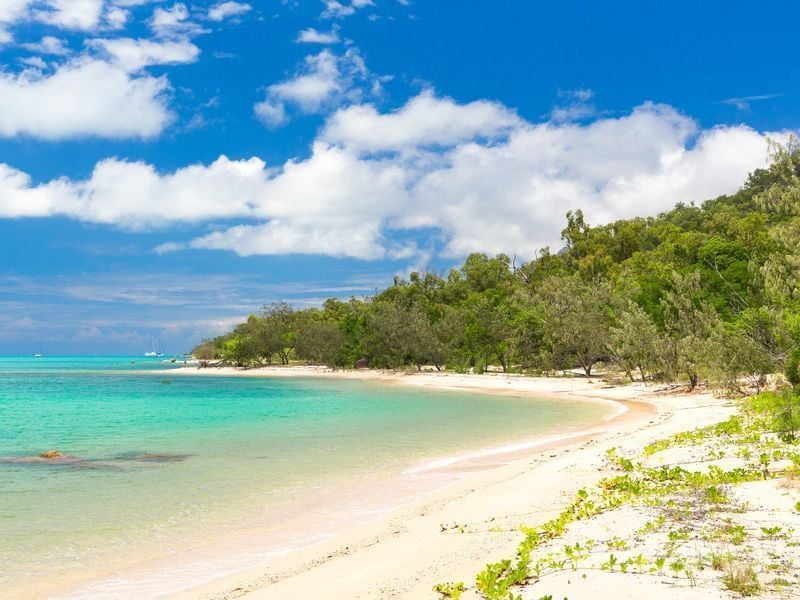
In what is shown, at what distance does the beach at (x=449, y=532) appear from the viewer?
Answer: 916 cm

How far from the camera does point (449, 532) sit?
11609 millimetres

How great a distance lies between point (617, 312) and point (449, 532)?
50.7 metres

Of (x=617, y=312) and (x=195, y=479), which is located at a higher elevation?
(x=617, y=312)

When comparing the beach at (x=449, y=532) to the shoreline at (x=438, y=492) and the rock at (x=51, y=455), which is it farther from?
the rock at (x=51, y=455)

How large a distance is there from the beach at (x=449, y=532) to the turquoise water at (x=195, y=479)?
1367 millimetres

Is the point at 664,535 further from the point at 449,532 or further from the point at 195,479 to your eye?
the point at 195,479

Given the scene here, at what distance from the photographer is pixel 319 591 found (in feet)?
29.4

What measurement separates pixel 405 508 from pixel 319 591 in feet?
20.6

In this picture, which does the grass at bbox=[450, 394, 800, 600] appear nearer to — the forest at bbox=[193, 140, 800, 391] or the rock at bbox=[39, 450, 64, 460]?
the forest at bbox=[193, 140, 800, 391]

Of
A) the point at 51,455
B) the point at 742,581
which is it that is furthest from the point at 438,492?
the point at 51,455

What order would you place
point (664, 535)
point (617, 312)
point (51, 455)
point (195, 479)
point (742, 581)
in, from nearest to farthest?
point (742, 581)
point (664, 535)
point (195, 479)
point (51, 455)
point (617, 312)

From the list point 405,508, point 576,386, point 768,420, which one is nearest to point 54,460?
point 405,508

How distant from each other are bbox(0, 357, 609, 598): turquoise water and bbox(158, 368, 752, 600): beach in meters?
1.37

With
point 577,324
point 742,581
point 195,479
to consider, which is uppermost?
point 577,324
